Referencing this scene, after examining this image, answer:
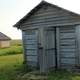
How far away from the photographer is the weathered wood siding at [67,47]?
15.3 meters

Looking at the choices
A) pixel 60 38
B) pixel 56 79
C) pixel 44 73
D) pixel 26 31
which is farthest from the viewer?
pixel 26 31

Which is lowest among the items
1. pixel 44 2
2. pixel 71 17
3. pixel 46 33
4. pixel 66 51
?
pixel 66 51

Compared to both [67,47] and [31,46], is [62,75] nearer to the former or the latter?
[67,47]

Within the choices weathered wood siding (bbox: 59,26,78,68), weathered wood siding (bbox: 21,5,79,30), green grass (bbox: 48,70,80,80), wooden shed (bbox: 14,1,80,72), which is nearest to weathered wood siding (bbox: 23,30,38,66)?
wooden shed (bbox: 14,1,80,72)

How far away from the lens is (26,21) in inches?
709

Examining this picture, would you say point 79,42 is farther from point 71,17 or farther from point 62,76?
point 62,76

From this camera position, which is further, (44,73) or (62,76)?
(44,73)

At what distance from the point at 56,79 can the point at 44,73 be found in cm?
197

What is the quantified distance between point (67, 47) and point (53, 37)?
1180 mm

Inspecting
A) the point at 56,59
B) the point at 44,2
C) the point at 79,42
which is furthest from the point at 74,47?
the point at 44,2

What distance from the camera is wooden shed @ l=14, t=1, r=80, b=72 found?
1519 centimetres

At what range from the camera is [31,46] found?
699 inches

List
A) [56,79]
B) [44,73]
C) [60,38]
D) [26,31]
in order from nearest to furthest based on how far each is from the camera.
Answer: [56,79] → [44,73] → [60,38] → [26,31]

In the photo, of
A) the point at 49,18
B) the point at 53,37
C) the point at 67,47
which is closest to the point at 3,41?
the point at 49,18
